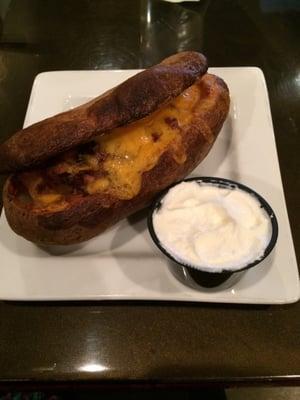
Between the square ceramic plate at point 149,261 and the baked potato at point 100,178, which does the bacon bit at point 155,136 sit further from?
the square ceramic plate at point 149,261

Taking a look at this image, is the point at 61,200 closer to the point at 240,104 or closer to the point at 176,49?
the point at 240,104

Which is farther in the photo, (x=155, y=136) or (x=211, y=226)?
(x=155, y=136)

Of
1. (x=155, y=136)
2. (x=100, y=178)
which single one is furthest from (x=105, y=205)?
(x=155, y=136)

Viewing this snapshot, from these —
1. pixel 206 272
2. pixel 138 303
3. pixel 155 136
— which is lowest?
pixel 138 303

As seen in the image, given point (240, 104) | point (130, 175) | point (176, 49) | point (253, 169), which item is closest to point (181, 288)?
point (130, 175)

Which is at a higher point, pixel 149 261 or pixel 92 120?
pixel 92 120

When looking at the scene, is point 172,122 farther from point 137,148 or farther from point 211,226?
point 211,226

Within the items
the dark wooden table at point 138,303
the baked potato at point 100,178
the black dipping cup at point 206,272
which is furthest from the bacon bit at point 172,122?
the dark wooden table at point 138,303
